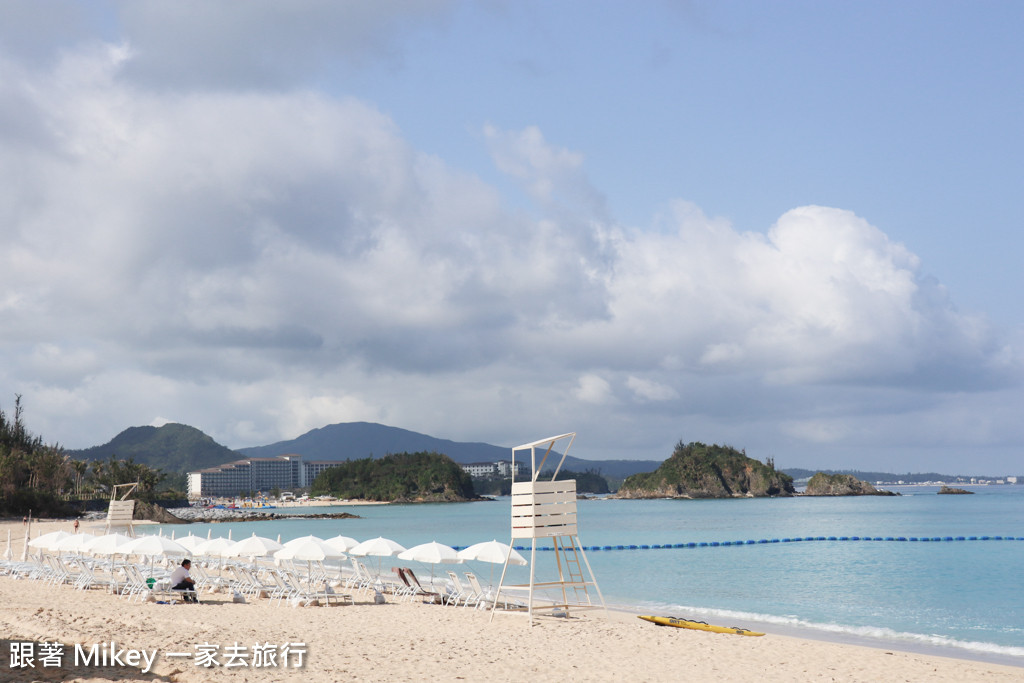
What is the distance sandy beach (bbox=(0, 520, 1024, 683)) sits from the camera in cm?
890

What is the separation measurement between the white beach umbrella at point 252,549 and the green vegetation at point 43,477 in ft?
167

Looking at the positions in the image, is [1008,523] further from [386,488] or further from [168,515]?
[386,488]

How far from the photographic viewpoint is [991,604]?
22938 mm

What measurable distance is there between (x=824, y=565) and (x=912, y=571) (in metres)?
3.46

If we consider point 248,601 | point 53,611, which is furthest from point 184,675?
point 248,601

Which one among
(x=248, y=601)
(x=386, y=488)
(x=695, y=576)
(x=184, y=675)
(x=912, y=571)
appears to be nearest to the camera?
(x=184, y=675)

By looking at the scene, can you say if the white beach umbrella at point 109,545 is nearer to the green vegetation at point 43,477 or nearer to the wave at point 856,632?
the wave at point 856,632

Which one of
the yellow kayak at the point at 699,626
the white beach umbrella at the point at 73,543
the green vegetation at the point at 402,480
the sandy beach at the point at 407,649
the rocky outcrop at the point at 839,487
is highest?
the white beach umbrella at the point at 73,543

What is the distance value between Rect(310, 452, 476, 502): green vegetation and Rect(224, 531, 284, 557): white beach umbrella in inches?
4778

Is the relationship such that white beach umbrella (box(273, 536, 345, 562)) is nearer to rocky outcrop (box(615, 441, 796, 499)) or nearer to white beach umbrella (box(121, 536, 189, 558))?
white beach umbrella (box(121, 536, 189, 558))

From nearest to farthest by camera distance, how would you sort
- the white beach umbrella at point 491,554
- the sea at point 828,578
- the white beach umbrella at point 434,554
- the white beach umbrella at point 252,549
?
the white beach umbrella at point 491,554 → the sea at point 828,578 → the white beach umbrella at point 434,554 → the white beach umbrella at point 252,549

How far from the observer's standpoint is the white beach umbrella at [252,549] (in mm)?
19484

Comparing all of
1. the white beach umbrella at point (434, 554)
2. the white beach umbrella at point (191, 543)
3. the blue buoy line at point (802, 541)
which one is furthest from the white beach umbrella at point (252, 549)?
the blue buoy line at point (802, 541)

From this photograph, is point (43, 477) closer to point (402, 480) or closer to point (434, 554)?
point (434, 554)
